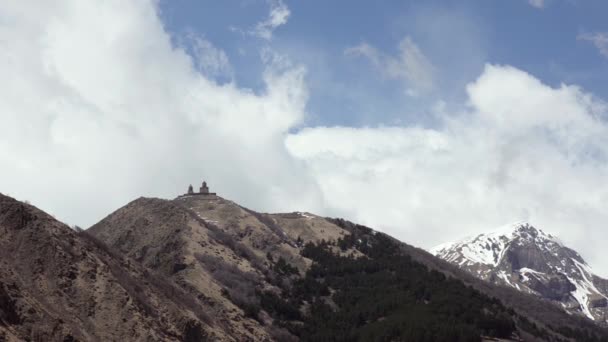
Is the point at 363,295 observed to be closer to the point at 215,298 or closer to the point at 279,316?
the point at 279,316

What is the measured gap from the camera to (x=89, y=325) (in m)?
89.0

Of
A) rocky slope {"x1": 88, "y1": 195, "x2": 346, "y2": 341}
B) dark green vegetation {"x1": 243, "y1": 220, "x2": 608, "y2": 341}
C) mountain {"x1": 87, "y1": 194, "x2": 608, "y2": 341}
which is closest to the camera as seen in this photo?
rocky slope {"x1": 88, "y1": 195, "x2": 346, "y2": 341}

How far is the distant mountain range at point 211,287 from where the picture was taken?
90375 millimetres

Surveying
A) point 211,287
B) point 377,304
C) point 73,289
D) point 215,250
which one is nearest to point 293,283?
point 377,304

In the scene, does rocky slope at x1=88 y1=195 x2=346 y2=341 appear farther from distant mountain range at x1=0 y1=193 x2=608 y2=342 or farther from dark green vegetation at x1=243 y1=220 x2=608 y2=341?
dark green vegetation at x1=243 y1=220 x2=608 y2=341

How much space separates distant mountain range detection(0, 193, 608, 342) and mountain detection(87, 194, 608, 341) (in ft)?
1.10

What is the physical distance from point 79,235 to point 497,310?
10689 cm

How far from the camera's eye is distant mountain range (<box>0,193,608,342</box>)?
9038 centimetres

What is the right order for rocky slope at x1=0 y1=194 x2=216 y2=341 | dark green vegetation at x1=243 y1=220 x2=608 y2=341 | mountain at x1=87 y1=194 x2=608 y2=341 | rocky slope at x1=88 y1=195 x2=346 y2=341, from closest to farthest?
rocky slope at x1=0 y1=194 x2=216 y2=341 → rocky slope at x1=88 y1=195 x2=346 y2=341 → mountain at x1=87 y1=194 x2=608 y2=341 → dark green vegetation at x1=243 y1=220 x2=608 y2=341

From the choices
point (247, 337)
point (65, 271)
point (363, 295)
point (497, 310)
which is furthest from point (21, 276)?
point (497, 310)

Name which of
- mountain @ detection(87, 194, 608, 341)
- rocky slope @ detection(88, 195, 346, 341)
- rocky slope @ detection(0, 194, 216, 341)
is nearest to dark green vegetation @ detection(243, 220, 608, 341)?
mountain @ detection(87, 194, 608, 341)

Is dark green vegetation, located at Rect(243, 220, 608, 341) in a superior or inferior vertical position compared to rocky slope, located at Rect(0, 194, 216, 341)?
superior

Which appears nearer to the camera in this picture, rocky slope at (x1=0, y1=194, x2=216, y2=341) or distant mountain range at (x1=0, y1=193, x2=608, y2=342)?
rocky slope at (x1=0, y1=194, x2=216, y2=341)

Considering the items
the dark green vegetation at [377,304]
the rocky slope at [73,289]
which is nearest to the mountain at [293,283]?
the dark green vegetation at [377,304]
